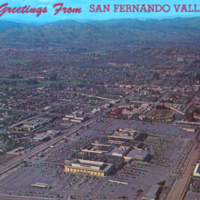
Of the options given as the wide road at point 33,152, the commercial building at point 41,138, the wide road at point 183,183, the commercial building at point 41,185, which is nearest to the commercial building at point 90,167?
the commercial building at point 41,185

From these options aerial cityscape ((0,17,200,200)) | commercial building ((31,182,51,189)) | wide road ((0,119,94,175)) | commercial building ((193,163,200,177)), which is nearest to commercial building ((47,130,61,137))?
aerial cityscape ((0,17,200,200))

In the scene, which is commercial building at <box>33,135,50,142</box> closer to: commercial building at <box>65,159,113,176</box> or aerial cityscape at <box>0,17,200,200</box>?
aerial cityscape at <box>0,17,200,200</box>

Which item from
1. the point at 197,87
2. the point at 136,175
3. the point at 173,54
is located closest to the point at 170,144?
the point at 136,175

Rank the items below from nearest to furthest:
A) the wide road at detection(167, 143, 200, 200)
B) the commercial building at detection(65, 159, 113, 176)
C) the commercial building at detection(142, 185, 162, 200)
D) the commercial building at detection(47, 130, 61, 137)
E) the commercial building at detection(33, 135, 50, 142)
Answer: the commercial building at detection(142, 185, 162, 200), the wide road at detection(167, 143, 200, 200), the commercial building at detection(65, 159, 113, 176), the commercial building at detection(33, 135, 50, 142), the commercial building at detection(47, 130, 61, 137)

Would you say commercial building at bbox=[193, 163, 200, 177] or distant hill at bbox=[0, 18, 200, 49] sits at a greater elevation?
distant hill at bbox=[0, 18, 200, 49]

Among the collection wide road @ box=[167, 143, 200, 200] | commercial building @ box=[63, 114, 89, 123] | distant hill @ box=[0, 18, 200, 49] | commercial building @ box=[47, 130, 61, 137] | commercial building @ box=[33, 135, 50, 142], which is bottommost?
wide road @ box=[167, 143, 200, 200]

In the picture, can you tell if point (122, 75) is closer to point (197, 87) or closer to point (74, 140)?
point (197, 87)

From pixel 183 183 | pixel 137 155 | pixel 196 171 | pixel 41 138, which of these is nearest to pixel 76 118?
pixel 41 138

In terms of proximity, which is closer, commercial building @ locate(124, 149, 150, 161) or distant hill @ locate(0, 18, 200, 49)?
commercial building @ locate(124, 149, 150, 161)
